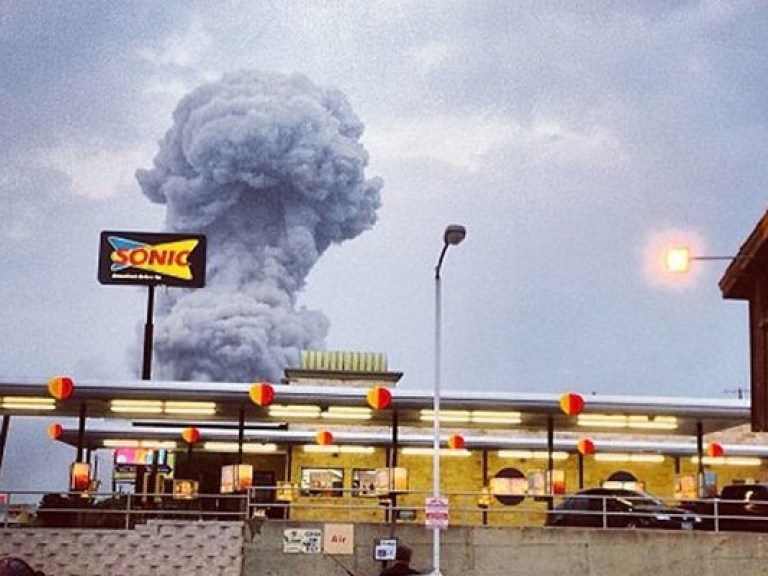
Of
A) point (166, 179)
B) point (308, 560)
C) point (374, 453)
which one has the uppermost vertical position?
point (166, 179)

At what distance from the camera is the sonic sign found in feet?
156

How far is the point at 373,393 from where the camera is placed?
3275 cm

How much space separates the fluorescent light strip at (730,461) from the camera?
154ft

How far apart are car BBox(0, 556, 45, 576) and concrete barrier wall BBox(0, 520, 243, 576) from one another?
6.67 ft

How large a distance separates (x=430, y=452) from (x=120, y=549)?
61.5 feet

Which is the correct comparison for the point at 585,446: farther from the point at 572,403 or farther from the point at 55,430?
the point at 55,430

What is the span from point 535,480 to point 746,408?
330 inches

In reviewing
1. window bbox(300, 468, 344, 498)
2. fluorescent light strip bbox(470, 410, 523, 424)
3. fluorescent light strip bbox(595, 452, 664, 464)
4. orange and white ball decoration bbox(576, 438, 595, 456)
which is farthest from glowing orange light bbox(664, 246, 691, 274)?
window bbox(300, 468, 344, 498)

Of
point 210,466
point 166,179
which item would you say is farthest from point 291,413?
point 166,179

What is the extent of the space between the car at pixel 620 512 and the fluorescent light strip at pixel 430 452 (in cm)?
1245

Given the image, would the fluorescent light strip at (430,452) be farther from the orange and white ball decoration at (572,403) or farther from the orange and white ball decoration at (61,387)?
the orange and white ball decoration at (61,387)

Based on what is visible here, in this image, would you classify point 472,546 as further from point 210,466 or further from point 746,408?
point 210,466

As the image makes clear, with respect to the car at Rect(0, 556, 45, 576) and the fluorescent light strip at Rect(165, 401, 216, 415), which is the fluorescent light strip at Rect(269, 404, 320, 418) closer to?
the fluorescent light strip at Rect(165, 401, 216, 415)

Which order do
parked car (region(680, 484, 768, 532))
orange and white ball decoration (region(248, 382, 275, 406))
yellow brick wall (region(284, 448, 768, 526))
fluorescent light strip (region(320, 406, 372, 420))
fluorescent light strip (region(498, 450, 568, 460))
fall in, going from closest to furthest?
1. parked car (region(680, 484, 768, 532))
2. orange and white ball decoration (region(248, 382, 275, 406))
3. fluorescent light strip (region(320, 406, 372, 420))
4. yellow brick wall (region(284, 448, 768, 526))
5. fluorescent light strip (region(498, 450, 568, 460))
